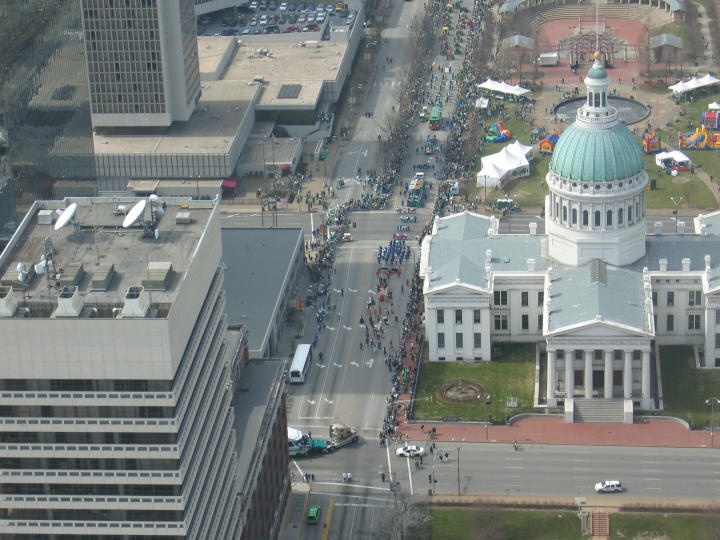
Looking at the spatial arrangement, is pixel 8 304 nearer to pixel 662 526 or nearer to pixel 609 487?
pixel 609 487

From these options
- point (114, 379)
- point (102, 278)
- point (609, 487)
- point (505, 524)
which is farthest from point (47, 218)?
point (609, 487)

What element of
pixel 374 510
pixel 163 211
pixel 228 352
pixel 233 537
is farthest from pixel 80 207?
pixel 374 510

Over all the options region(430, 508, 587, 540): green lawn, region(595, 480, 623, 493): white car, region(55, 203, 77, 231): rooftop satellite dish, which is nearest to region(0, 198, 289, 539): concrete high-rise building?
region(55, 203, 77, 231): rooftop satellite dish

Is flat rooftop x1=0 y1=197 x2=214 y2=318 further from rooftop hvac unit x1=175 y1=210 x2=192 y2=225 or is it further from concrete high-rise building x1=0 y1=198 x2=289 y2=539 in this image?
rooftop hvac unit x1=175 y1=210 x2=192 y2=225

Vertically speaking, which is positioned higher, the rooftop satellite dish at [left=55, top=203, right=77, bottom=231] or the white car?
the rooftop satellite dish at [left=55, top=203, right=77, bottom=231]

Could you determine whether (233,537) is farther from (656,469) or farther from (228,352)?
(656,469)

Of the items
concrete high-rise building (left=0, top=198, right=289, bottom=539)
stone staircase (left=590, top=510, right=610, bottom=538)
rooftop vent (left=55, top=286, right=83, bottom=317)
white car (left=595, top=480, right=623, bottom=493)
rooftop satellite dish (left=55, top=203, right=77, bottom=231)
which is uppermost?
rooftop vent (left=55, top=286, right=83, bottom=317)

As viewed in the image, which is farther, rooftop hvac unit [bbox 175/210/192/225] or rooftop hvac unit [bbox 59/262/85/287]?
rooftop hvac unit [bbox 175/210/192/225]

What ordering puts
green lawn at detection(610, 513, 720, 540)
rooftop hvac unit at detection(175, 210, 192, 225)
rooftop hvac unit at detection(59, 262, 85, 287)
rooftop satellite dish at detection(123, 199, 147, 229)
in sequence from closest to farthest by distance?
rooftop hvac unit at detection(59, 262, 85, 287)
rooftop satellite dish at detection(123, 199, 147, 229)
rooftop hvac unit at detection(175, 210, 192, 225)
green lawn at detection(610, 513, 720, 540)
